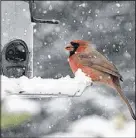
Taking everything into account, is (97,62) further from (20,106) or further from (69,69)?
(69,69)

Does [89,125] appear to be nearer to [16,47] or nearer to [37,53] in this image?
[37,53]

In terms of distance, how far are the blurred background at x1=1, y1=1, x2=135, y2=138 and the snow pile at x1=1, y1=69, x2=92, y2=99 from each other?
2.76 m

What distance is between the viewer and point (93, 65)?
14.6 ft

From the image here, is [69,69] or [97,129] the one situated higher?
[69,69]

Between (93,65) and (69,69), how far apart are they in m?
2.39

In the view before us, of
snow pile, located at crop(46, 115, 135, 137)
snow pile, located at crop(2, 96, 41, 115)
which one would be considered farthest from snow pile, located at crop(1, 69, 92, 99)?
snow pile, located at crop(46, 115, 135, 137)

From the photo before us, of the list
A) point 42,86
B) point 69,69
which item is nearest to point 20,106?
point 69,69

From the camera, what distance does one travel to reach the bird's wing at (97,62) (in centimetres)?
436

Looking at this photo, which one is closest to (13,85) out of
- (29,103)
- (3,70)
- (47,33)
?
(3,70)

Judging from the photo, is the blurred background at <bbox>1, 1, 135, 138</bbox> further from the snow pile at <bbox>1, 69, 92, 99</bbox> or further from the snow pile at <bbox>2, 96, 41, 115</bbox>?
the snow pile at <bbox>1, 69, 92, 99</bbox>

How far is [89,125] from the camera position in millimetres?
6992

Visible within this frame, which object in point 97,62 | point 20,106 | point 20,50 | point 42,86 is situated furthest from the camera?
point 20,106

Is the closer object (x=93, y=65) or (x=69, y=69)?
(x=93, y=65)

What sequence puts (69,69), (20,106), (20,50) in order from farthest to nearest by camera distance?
1. (69,69)
2. (20,106)
3. (20,50)
